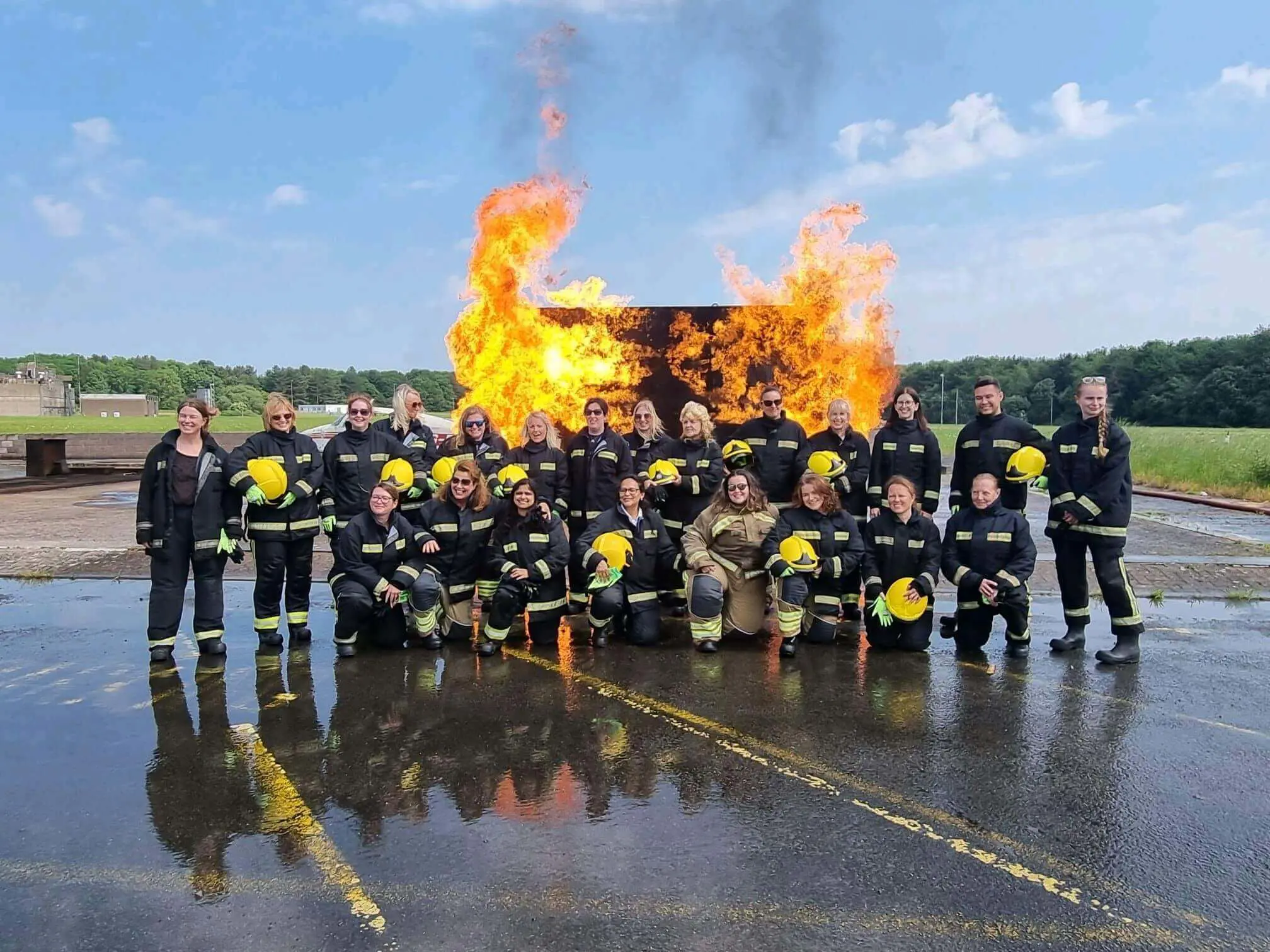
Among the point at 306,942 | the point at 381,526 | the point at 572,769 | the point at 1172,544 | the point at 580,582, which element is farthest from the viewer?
the point at 1172,544

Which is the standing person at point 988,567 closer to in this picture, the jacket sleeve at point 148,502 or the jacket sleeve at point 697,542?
the jacket sleeve at point 697,542

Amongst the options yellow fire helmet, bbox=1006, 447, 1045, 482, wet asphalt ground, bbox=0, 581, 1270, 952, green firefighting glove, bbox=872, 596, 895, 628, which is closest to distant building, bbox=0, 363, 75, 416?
wet asphalt ground, bbox=0, 581, 1270, 952

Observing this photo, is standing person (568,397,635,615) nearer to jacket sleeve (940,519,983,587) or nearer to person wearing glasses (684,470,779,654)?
person wearing glasses (684,470,779,654)

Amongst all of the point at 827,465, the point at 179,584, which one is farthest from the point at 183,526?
the point at 827,465

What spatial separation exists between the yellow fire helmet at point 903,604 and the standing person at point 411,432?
12.0 ft

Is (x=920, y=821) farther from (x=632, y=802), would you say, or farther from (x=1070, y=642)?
(x=1070, y=642)

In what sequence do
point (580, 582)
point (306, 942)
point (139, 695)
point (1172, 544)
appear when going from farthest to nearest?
point (1172, 544) < point (580, 582) < point (139, 695) < point (306, 942)

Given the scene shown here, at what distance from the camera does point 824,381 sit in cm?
1257

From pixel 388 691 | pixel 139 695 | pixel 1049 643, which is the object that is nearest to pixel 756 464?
pixel 1049 643

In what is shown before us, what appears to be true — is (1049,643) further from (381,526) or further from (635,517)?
(381,526)

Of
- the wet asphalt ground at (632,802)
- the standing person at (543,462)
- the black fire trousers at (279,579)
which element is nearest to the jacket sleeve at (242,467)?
the black fire trousers at (279,579)

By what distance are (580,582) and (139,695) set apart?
3.28m

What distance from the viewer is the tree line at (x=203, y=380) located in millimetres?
94938

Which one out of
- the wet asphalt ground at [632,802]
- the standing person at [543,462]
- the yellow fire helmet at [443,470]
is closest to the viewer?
the wet asphalt ground at [632,802]
